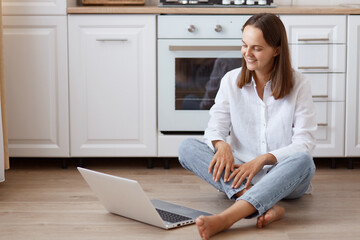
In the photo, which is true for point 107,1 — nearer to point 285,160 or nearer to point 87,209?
point 87,209

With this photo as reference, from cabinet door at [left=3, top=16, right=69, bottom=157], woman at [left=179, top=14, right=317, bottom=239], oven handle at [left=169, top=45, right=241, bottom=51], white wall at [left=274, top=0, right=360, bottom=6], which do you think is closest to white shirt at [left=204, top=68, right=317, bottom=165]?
woman at [left=179, top=14, right=317, bottom=239]

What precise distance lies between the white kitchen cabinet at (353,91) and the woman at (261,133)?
31.3 inches

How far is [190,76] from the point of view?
337 centimetres

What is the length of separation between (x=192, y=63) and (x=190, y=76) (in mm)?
69

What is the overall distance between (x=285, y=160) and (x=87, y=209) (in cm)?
83

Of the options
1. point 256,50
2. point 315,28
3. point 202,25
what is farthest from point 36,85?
point 315,28

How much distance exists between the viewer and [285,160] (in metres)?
2.42

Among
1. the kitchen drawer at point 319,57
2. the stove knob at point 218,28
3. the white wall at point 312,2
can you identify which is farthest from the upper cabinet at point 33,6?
the white wall at point 312,2

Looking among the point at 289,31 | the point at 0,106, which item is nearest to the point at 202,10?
the point at 289,31

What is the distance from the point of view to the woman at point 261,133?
7.79ft

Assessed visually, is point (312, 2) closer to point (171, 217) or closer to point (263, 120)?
point (263, 120)

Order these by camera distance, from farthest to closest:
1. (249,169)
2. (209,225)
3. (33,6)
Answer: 1. (33,6)
2. (249,169)
3. (209,225)

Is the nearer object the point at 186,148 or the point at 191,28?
→ the point at 186,148

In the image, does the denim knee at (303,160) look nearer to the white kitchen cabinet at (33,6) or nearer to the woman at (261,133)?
the woman at (261,133)
